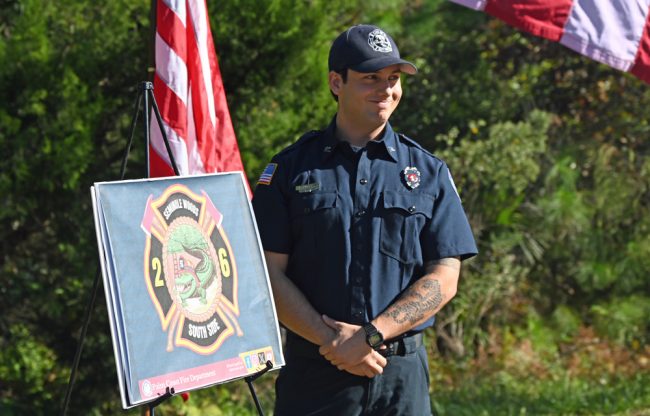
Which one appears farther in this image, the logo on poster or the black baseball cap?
the black baseball cap

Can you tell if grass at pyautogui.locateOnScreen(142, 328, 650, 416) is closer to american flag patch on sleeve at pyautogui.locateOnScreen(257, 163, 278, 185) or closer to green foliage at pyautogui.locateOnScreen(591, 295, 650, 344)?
green foliage at pyautogui.locateOnScreen(591, 295, 650, 344)

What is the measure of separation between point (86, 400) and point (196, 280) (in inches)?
145

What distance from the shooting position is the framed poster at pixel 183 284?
3088 mm

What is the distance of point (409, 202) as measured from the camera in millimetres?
3488

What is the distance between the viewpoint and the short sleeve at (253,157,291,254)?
3.54 meters

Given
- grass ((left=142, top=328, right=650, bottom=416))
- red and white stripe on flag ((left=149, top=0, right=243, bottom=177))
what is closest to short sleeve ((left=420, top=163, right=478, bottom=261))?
red and white stripe on flag ((left=149, top=0, right=243, bottom=177))

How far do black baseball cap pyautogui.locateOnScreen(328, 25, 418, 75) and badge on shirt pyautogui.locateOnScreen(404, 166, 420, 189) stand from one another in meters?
0.33

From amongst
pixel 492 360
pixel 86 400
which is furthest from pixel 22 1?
pixel 492 360

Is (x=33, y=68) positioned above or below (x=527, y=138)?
above

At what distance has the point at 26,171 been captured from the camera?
603 cm

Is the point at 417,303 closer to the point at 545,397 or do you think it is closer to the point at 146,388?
the point at 146,388

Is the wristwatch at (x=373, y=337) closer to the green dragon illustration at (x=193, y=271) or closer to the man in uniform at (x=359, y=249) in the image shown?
the man in uniform at (x=359, y=249)

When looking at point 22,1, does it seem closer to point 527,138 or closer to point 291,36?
point 291,36

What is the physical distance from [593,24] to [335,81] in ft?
7.97
